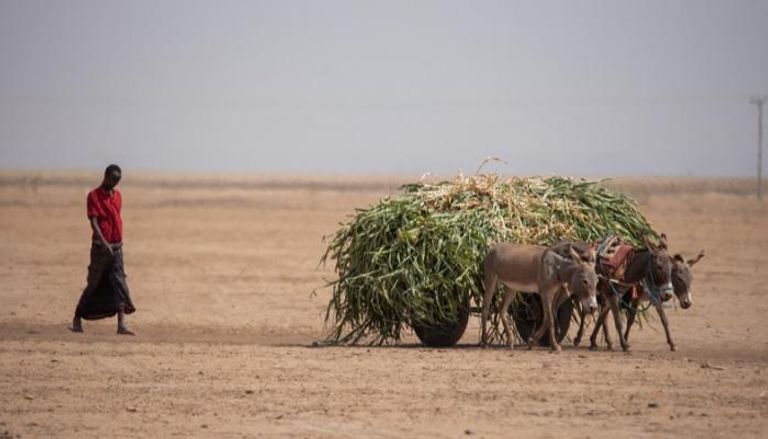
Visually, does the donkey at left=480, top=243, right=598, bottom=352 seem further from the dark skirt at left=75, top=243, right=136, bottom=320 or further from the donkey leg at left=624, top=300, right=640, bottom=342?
the dark skirt at left=75, top=243, right=136, bottom=320

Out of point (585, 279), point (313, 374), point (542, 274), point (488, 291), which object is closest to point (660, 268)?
point (585, 279)

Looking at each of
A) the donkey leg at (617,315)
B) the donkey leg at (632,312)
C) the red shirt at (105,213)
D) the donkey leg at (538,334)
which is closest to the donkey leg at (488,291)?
the donkey leg at (538,334)

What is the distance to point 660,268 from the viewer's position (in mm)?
16047

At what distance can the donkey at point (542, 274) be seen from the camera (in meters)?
15.9

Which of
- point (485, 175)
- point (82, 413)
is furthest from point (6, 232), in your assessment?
point (82, 413)

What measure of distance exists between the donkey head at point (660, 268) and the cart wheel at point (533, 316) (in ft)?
5.37

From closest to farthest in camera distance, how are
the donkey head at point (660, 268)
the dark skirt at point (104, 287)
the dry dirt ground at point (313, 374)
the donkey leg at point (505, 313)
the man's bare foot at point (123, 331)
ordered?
the dry dirt ground at point (313, 374)
the donkey head at point (660, 268)
the donkey leg at point (505, 313)
the dark skirt at point (104, 287)
the man's bare foot at point (123, 331)

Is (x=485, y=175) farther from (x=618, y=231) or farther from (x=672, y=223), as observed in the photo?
(x=672, y=223)

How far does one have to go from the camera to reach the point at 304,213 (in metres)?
50.6

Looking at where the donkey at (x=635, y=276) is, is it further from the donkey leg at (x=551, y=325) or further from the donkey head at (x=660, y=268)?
the donkey leg at (x=551, y=325)

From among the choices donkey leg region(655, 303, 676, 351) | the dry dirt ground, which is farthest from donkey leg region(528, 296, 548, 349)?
donkey leg region(655, 303, 676, 351)

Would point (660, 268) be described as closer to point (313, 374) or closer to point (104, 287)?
point (313, 374)

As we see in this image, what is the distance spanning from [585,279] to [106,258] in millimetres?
5829

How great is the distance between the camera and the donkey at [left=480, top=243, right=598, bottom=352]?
52.2 ft
